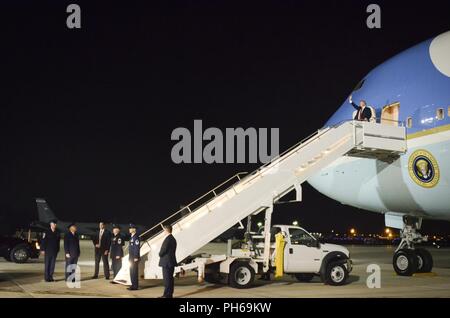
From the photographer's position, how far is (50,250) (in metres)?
13.9

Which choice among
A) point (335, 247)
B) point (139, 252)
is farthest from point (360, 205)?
point (139, 252)

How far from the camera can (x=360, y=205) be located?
16547 millimetres

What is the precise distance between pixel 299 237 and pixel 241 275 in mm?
2491

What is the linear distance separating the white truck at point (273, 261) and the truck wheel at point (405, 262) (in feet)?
11.2

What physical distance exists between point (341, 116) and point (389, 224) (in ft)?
13.1

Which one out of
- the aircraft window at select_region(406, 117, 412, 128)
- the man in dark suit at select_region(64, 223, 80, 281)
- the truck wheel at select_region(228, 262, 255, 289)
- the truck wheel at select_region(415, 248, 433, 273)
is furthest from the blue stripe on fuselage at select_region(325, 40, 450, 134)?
the man in dark suit at select_region(64, 223, 80, 281)

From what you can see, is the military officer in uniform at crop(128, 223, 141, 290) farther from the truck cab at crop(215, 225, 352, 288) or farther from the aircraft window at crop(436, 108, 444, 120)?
the aircraft window at crop(436, 108, 444, 120)

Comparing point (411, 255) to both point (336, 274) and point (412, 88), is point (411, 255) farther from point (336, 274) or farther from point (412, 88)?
point (412, 88)

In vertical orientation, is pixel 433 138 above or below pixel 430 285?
above

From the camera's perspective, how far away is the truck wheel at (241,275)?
12531 millimetres

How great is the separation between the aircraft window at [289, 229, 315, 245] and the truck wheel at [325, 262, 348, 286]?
87 centimetres

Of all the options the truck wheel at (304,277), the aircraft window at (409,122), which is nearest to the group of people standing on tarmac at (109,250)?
the truck wheel at (304,277)
